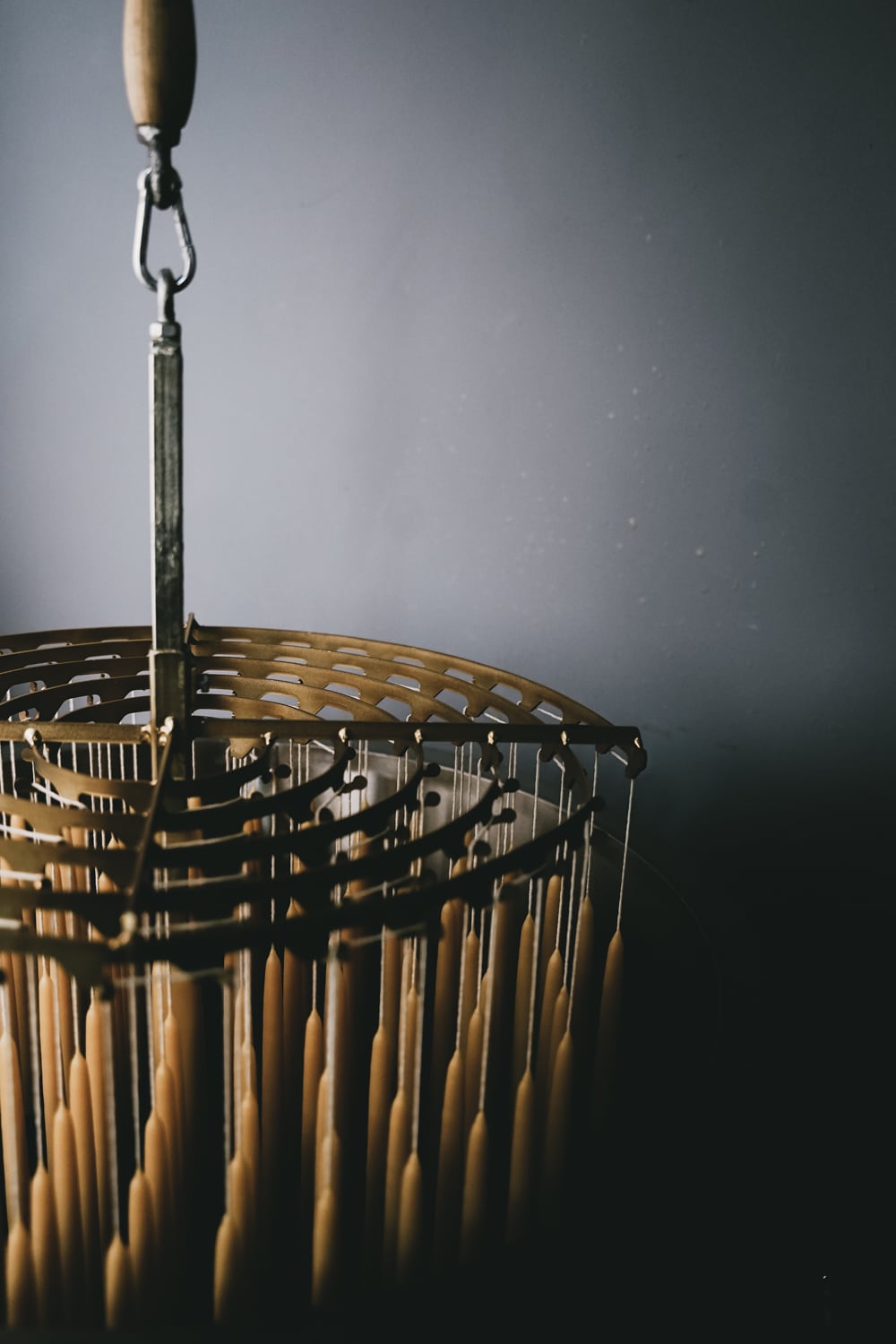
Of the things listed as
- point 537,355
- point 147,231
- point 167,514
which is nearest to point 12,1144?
point 167,514

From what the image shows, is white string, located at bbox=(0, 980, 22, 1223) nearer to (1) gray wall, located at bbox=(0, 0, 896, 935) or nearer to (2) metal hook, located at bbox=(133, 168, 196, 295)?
(2) metal hook, located at bbox=(133, 168, 196, 295)

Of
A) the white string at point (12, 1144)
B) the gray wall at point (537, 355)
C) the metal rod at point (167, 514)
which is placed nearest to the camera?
the white string at point (12, 1144)

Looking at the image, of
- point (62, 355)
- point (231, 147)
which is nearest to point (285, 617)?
point (62, 355)

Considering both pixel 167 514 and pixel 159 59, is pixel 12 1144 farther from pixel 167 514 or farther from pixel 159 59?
pixel 159 59

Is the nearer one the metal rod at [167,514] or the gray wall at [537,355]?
the metal rod at [167,514]

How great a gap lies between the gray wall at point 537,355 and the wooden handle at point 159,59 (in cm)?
83

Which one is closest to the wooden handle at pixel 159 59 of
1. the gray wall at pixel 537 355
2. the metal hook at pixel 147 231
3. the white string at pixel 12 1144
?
the metal hook at pixel 147 231

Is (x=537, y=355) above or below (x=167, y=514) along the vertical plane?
above

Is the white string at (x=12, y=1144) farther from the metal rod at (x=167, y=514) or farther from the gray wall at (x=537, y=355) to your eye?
the gray wall at (x=537, y=355)

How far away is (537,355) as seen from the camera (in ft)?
4.53

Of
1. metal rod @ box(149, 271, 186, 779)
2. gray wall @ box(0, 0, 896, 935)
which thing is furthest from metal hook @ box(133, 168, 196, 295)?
gray wall @ box(0, 0, 896, 935)

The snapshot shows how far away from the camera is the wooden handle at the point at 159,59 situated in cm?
59

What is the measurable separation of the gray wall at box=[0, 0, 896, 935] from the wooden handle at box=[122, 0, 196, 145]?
0.83m

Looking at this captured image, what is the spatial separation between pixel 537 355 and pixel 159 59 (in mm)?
854
